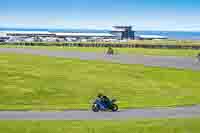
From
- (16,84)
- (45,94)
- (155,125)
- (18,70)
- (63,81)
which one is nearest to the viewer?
(155,125)

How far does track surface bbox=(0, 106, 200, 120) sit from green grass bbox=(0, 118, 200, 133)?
90.2 inches

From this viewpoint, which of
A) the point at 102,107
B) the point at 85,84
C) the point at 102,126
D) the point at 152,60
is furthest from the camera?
the point at 152,60

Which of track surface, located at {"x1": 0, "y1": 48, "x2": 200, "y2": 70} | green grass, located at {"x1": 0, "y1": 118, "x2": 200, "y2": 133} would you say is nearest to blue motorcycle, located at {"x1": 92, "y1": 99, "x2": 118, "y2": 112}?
green grass, located at {"x1": 0, "y1": 118, "x2": 200, "y2": 133}

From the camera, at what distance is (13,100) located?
122 feet

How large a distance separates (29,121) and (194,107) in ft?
43.7

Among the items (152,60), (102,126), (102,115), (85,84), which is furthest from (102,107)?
(152,60)

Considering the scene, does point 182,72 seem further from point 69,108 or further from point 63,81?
point 69,108

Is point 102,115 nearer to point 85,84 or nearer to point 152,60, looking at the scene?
point 85,84

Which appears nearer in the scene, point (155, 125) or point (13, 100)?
point (155, 125)

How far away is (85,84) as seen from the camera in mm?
45281

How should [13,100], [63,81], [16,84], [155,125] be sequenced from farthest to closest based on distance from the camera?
[63,81]
[16,84]
[13,100]
[155,125]

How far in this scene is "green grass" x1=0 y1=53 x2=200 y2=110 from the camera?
36938 millimetres

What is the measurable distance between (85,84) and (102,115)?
56.4ft

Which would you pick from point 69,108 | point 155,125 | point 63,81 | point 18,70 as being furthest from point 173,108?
point 18,70
